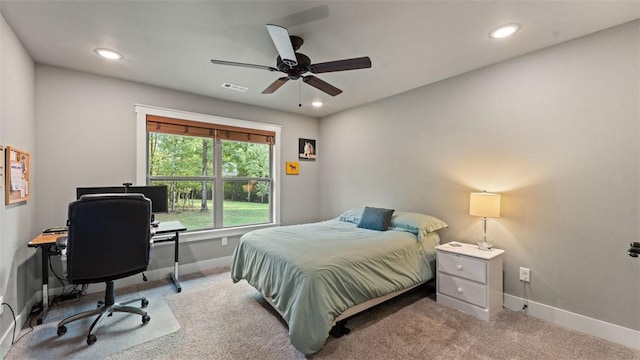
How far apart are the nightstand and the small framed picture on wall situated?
9.36ft

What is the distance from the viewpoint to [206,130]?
387cm

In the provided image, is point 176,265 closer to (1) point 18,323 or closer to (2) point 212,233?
(2) point 212,233

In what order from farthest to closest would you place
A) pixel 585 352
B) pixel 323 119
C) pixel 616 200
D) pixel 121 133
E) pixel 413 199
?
pixel 323 119 → pixel 413 199 → pixel 121 133 → pixel 616 200 → pixel 585 352

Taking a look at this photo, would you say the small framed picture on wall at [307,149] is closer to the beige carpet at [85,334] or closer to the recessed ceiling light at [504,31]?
the beige carpet at [85,334]

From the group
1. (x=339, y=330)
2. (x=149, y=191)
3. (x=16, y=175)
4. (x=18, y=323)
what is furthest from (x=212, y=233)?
(x=339, y=330)

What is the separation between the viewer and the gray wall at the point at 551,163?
2.13m

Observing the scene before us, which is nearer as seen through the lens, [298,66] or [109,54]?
[298,66]

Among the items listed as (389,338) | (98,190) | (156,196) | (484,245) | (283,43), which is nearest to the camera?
(283,43)

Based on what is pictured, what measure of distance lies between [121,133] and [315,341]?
3202 millimetres

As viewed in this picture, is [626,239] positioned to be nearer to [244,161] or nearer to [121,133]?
[244,161]

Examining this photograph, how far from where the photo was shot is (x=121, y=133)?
323 centimetres

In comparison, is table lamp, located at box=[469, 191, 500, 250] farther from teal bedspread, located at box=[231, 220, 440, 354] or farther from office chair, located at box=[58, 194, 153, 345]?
office chair, located at box=[58, 194, 153, 345]

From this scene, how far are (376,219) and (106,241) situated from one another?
→ 266cm

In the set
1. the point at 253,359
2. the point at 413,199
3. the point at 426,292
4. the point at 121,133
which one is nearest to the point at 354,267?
the point at 253,359
